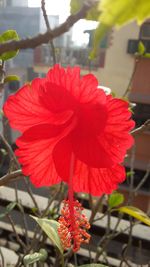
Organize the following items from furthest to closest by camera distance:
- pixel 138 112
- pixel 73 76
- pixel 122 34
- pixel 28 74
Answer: pixel 28 74 < pixel 122 34 < pixel 138 112 < pixel 73 76

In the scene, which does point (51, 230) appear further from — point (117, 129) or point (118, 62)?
point (118, 62)

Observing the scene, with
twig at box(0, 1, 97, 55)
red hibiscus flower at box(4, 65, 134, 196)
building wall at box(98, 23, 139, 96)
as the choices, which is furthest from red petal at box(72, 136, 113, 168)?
building wall at box(98, 23, 139, 96)

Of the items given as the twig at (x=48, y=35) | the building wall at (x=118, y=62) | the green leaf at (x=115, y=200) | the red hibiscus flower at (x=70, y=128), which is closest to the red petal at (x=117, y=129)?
the red hibiscus flower at (x=70, y=128)

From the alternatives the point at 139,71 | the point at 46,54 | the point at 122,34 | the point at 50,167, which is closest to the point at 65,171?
the point at 50,167

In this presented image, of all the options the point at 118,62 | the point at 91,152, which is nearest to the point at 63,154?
the point at 91,152

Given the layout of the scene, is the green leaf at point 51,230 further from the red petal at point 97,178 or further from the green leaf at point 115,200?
the green leaf at point 115,200

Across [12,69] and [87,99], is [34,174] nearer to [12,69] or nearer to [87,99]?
[87,99]

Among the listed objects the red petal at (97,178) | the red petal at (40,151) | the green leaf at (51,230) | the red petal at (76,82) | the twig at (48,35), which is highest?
the twig at (48,35)
